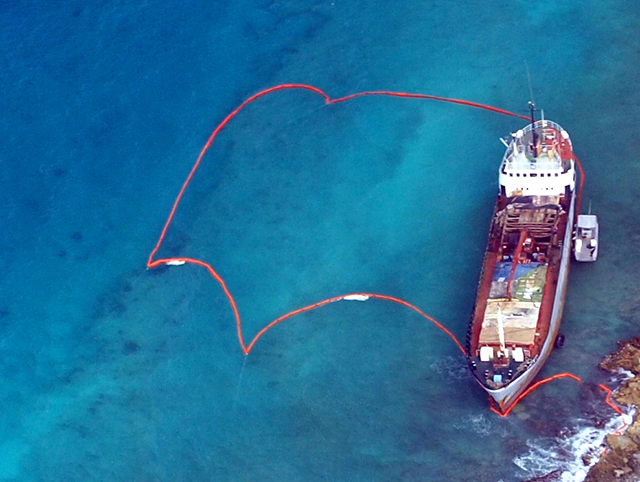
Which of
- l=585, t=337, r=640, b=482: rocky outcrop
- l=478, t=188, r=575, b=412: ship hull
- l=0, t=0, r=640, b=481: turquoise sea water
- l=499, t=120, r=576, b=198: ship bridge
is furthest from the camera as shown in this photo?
l=499, t=120, r=576, b=198: ship bridge

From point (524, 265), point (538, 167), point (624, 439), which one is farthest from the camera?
point (538, 167)

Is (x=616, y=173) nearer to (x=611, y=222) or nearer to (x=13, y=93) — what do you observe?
(x=611, y=222)

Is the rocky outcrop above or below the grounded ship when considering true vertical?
below

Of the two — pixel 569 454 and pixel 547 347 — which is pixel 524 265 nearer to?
pixel 547 347

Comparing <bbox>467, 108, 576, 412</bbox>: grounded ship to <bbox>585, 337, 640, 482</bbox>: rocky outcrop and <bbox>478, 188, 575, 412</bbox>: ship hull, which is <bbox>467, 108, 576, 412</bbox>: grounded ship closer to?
<bbox>478, 188, 575, 412</bbox>: ship hull

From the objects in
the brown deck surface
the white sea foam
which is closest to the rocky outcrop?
the white sea foam

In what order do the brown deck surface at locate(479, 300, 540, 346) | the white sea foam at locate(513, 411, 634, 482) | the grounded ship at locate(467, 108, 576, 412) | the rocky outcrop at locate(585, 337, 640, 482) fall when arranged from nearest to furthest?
the rocky outcrop at locate(585, 337, 640, 482) → the white sea foam at locate(513, 411, 634, 482) → the grounded ship at locate(467, 108, 576, 412) → the brown deck surface at locate(479, 300, 540, 346)

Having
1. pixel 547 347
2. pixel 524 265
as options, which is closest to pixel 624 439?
pixel 547 347
